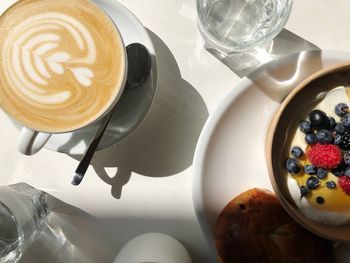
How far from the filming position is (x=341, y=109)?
938 mm

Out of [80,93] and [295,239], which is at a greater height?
[80,93]

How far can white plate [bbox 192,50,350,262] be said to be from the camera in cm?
95

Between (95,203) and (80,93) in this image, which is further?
(95,203)

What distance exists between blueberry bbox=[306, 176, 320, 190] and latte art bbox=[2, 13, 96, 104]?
0.44 m

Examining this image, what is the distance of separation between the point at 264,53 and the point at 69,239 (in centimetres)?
56

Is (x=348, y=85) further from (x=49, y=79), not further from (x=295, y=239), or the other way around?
(x=49, y=79)

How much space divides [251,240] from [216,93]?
295 millimetres

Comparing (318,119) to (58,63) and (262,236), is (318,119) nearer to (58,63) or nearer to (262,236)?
(262,236)

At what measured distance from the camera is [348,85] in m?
0.95

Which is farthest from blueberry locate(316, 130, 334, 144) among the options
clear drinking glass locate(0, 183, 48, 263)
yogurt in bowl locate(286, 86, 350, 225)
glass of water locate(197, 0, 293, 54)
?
clear drinking glass locate(0, 183, 48, 263)

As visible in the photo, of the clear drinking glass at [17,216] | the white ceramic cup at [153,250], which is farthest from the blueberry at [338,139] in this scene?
the clear drinking glass at [17,216]

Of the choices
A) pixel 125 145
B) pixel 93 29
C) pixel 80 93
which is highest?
Answer: pixel 93 29

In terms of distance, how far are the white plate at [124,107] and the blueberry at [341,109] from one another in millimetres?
346

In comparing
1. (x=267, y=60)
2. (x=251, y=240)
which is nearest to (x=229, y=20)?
(x=267, y=60)
